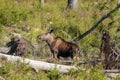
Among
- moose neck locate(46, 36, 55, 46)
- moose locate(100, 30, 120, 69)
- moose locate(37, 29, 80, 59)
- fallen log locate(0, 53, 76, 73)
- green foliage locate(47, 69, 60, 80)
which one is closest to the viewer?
green foliage locate(47, 69, 60, 80)

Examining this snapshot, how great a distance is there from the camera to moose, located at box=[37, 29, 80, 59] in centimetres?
1121

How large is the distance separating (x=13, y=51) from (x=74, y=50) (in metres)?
1.55

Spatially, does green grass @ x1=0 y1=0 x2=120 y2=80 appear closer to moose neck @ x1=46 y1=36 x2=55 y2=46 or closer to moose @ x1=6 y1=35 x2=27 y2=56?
moose neck @ x1=46 y1=36 x2=55 y2=46

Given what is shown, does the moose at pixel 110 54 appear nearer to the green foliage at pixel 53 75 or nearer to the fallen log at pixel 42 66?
the fallen log at pixel 42 66

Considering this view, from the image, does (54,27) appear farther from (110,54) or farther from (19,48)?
(110,54)

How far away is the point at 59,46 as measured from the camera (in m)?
11.6

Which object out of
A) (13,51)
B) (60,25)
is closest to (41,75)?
(13,51)

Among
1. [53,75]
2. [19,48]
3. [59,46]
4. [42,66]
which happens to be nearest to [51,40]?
[59,46]

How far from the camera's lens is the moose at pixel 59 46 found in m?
11.2

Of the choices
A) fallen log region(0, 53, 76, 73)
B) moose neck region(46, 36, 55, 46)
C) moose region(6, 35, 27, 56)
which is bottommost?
fallen log region(0, 53, 76, 73)

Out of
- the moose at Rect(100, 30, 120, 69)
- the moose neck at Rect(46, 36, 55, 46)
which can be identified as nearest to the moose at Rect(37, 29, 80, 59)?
the moose neck at Rect(46, 36, 55, 46)

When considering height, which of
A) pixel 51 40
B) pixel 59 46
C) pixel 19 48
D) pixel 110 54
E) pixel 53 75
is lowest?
pixel 53 75

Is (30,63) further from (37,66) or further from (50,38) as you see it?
(50,38)

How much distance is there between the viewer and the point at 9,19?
1558cm
